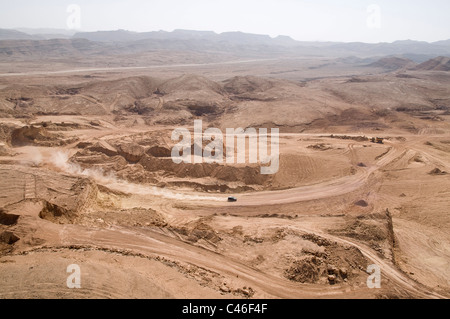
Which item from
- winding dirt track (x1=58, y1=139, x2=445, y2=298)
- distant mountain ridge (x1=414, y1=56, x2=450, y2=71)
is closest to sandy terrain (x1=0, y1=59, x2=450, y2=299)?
winding dirt track (x1=58, y1=139, x2=445, y2=298)

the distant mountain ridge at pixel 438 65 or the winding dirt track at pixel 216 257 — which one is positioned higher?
the distant mountain ridge at pixel 438 65

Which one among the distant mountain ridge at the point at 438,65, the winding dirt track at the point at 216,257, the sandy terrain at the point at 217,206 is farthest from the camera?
the distant mountain ridge at the point at 438,65

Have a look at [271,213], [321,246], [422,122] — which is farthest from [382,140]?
[321,246]

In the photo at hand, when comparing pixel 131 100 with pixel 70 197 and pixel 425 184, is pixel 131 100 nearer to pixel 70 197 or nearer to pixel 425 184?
pixel 70 197

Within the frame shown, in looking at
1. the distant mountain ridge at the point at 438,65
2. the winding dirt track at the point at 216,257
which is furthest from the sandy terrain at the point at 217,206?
the distant mountain ridge at the point at 438,65

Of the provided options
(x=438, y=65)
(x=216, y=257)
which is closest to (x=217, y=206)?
(x=216, y=257)

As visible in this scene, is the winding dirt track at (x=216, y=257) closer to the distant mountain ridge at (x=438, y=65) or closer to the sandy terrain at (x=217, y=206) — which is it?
the sandy terrain at (x=217, y=206)

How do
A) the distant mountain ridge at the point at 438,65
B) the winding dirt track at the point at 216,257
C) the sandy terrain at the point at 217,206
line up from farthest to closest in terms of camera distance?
the distant mountain ridge at the point at 438,65 → the winding dirt track at the point at 216,257 → the sandy terrain at the point at 217,206

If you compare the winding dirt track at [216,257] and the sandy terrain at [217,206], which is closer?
the sandy terrain at [217,206]
